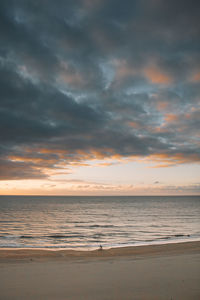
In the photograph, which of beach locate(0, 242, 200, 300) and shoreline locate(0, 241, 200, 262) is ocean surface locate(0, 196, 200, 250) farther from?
beach locate(0, 242, 200, 300)

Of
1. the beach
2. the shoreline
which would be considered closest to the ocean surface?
the shoreline

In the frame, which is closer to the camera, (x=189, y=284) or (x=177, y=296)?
(x=177, y=296)

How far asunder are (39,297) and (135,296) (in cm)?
294

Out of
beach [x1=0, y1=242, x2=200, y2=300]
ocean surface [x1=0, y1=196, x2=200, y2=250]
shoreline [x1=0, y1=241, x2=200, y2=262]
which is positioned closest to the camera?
beach [x1=0, y1=242, x2=200, y2=300]

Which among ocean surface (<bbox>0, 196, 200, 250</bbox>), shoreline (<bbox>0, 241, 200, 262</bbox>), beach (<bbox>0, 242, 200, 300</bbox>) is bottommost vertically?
ocean surface (<bbox>0, 196, 200, 250</bbox>)

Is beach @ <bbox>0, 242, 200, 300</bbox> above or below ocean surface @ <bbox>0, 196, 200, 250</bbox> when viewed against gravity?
above

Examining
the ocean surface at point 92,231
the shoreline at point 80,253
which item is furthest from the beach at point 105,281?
the ocean surface at point 92,231

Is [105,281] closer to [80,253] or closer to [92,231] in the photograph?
[80,253]

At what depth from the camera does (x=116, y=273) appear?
29.8 ft

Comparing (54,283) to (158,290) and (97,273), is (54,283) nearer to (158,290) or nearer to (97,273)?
(97,273)

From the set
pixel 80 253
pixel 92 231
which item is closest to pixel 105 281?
pixel 80 253

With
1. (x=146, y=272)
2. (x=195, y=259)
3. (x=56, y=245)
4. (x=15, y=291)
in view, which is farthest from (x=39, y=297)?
(x=56, y=245)

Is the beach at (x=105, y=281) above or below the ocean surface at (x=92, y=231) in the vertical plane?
above

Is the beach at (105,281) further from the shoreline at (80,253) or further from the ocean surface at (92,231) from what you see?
the ocean surface at (92,231)
